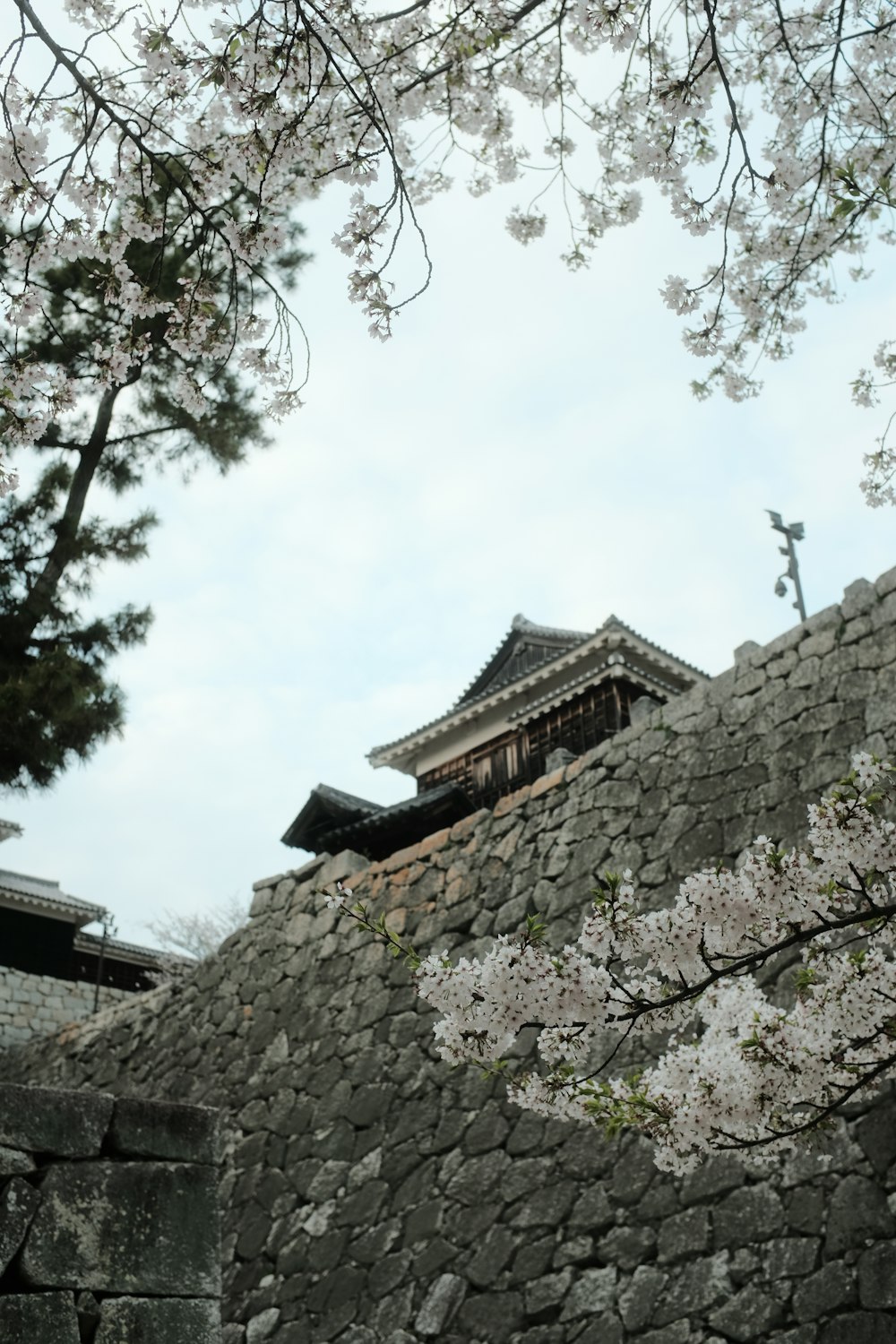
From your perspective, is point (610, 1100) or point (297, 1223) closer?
point (610, 1100)

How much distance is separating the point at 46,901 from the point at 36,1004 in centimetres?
149

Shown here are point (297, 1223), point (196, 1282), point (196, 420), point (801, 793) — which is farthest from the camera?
point (196, 420)

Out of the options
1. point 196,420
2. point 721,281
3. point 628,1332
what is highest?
point 196,420

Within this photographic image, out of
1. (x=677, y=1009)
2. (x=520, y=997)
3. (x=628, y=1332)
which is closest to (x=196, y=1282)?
(x=520, y=997)

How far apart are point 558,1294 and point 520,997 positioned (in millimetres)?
3393

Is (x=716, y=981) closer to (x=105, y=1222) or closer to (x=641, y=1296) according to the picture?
(x=105, y=1222)

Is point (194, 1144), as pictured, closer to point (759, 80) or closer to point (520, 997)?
point (520, 997)

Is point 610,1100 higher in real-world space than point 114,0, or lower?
lower

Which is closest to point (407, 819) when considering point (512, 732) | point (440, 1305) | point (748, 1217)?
point (512, 732)

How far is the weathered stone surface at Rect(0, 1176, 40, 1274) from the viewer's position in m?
2.68

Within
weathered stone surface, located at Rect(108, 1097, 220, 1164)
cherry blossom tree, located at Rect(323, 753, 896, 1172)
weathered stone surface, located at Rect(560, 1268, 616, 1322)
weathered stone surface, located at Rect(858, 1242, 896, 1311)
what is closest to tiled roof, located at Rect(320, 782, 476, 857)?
weathered stone surface, located at Rect(560, 1268, 616, 1322)

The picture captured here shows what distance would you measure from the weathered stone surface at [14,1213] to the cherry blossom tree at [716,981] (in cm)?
100

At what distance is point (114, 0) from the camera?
3545mm

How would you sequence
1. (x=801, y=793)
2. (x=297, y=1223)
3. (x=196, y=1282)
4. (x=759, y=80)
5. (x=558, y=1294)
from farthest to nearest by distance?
(x=297, y=1223)
(x=801, y=793)
(x=558, y=1294)
(x=759, y=80)
(x=196, y=1282)
